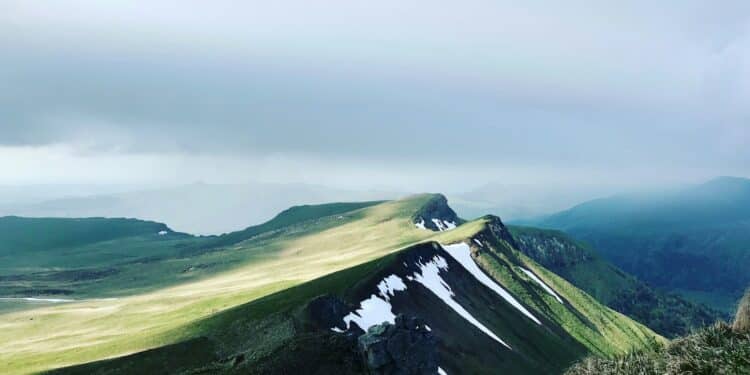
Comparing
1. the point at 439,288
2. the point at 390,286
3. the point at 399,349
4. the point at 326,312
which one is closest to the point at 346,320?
the point at 326,312

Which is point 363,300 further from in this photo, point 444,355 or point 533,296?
point 533,296

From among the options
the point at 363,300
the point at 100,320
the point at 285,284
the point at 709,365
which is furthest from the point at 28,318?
the point at 709,365

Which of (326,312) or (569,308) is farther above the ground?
(326,312)

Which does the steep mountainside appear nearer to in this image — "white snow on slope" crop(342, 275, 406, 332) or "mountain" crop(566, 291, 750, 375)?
"white snow on slope" crop(342, 275, 406, 332)

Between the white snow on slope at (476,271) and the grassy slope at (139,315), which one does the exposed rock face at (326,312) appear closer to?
the grassy slope at (139,315)

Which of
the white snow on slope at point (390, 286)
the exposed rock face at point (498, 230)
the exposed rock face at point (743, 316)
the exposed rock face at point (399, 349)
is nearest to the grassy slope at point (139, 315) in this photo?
the exposed rock face at point (498, 230)

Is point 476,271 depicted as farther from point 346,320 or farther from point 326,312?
point 326,312
